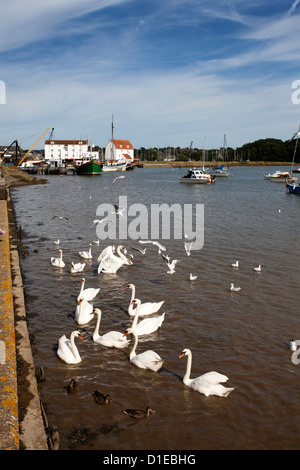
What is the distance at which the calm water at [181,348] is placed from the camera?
251 inches

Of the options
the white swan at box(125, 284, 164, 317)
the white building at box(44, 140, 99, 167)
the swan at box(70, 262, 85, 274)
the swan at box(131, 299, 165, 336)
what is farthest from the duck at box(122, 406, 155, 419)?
the white building at box(44, 140, 99, 167)

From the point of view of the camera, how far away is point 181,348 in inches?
356

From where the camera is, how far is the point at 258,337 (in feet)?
31.6

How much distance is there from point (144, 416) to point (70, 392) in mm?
1531

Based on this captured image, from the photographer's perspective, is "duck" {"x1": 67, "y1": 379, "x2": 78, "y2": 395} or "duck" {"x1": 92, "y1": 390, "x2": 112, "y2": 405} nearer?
"duck" {"x1": 92, "y1": 390, "x2": 112, "y2": 405}

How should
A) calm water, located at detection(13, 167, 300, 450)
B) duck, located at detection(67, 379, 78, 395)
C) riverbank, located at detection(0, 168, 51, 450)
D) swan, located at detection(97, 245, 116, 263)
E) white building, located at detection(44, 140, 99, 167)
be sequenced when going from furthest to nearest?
white building, located at detection(44, 140, 99, 167) → swan, located at detection(97, 245, 116, 263) → duck, located at detection(67, 379, 78, 395) → calm water, located at detection(13, 167, 300, 450) → riverbank, located at detection(0, 168, 51, 450)

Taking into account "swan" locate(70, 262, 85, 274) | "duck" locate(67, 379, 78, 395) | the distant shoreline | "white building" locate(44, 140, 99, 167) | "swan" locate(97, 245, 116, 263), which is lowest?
"duck" locate(67, 379, 78, 395)

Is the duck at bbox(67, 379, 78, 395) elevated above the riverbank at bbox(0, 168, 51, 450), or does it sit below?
below

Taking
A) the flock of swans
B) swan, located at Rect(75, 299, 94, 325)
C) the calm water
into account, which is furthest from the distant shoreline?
swan, located at Rect(75, 299, 94, 325)

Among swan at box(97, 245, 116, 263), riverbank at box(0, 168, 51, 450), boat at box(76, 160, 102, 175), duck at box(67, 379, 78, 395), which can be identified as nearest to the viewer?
riverbank at box(0, 168, 51, 450)

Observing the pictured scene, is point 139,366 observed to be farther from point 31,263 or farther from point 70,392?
point 31,263

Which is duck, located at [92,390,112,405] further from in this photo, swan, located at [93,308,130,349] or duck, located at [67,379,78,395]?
swan, located at [93,308,130,349]

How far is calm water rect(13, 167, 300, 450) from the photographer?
6.38 metres
